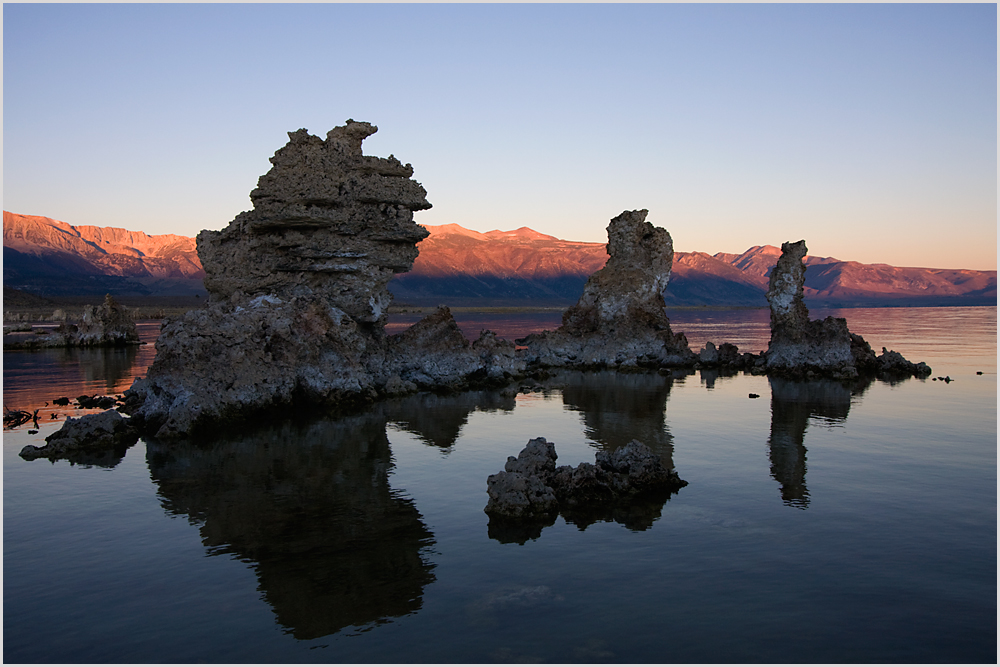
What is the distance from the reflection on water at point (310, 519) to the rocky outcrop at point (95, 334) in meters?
37.6

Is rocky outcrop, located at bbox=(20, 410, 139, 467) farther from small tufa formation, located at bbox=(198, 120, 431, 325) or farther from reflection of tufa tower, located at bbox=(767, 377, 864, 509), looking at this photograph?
reflection of tufa tower, located at bbox=(767, 377, 864, 509)

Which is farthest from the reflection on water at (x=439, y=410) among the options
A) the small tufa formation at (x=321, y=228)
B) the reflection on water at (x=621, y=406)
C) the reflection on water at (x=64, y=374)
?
the reflection on water at (x=64, y=374)

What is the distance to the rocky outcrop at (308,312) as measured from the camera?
79.2 feet

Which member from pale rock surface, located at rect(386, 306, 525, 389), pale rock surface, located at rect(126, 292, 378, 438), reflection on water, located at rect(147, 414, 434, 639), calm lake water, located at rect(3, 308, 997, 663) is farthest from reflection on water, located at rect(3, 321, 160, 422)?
pale rock surface, located at rect(386, 306, 525, 389)

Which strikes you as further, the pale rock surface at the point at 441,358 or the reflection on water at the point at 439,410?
the pale rock surface at the point at 441,358

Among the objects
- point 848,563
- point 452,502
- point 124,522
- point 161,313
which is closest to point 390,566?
point 452,502

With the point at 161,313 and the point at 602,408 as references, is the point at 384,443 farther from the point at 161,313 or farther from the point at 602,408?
the point at 161,313

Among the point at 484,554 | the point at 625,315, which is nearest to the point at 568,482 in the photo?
the point at 484,554

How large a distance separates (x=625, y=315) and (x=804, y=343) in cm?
964

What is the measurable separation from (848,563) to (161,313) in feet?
377

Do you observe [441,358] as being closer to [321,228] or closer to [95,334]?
[321,228]

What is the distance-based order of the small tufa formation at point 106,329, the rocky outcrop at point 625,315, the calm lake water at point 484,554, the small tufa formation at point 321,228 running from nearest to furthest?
the calm lake water at point 484,554 < the small tufa formation at point 321,228 < the rocky outcrop at point 625,315 < the small tufa formation at point 106,329

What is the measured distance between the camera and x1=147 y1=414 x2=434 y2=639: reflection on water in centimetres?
1126

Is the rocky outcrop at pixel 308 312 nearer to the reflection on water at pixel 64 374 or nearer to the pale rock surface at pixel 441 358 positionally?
the pale rock surface at pixel 441 358
